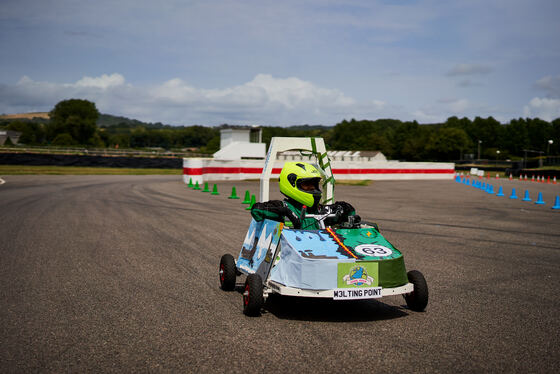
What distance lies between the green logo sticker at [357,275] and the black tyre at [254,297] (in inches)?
32.0

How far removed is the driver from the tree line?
111905 millimetres

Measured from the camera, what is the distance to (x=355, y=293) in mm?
4855

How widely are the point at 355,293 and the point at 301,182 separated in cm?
164

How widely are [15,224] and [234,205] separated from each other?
704cm

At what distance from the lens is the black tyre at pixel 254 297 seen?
509cm

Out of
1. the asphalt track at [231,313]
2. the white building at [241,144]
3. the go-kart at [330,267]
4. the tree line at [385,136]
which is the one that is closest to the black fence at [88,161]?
the white building at [241,144]

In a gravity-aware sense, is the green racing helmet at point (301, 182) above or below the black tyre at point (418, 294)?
above

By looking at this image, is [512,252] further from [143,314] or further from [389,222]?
[143,314]

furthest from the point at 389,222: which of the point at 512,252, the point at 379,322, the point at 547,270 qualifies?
the point at 379,322

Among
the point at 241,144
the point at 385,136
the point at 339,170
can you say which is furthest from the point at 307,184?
the point at 385,136

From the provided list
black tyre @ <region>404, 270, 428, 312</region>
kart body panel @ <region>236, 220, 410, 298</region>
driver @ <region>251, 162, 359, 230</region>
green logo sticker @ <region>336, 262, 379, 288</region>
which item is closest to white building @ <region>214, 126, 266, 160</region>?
driver @ <region>251, 162, 359, 230</region>

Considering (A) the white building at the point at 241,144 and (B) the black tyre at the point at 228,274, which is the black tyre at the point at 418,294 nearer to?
(B) the black tyre at the point at 228,274

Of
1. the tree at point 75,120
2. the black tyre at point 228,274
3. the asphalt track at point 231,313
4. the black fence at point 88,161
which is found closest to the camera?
the asphalt track at point 231,313

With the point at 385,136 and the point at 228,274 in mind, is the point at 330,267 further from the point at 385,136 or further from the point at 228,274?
the point at 385,136
